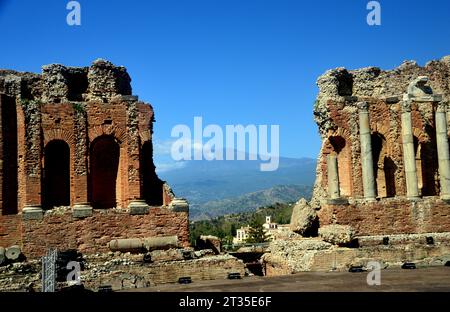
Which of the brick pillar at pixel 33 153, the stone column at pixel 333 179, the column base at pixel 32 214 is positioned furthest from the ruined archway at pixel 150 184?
the stone column at pixel 333 179

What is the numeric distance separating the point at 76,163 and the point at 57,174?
207 cm

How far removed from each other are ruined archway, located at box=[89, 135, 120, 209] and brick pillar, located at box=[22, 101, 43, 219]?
10.5 ft

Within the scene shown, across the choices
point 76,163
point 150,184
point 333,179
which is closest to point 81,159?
point 76,163

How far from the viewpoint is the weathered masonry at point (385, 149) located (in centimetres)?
2923

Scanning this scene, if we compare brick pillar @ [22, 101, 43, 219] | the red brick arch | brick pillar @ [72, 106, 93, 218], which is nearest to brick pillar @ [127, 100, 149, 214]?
the red brick arch

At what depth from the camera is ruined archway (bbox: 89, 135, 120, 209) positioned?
29875 millimetres

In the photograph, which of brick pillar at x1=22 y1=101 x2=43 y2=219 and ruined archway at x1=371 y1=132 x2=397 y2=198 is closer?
brick pillar at x1=22 y1=101 x2=43 y2=219

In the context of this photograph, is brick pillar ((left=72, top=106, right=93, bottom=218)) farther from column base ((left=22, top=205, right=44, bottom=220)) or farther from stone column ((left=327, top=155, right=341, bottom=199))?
stone column ((left=327, top=155, right=341, bottom=199))

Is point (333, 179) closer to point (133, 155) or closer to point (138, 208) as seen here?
point (138, 208)

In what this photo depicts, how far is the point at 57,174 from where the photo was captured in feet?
96.3

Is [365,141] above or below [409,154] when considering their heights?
above

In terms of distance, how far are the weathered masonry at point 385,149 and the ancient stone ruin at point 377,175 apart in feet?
0.17
